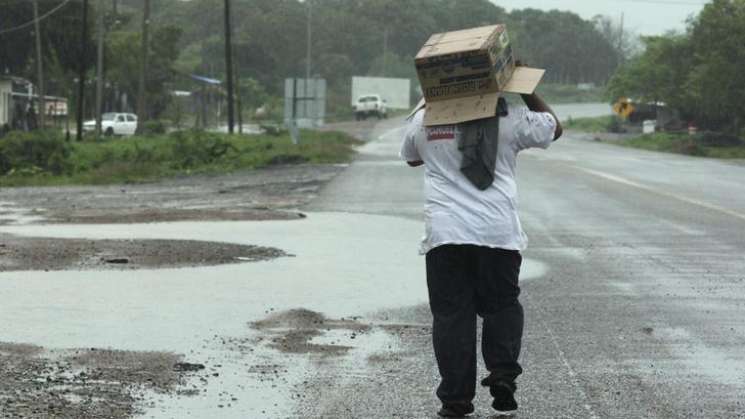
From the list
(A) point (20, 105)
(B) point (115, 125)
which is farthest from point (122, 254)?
(A) point (20, 105)

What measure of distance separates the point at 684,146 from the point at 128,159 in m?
25.8

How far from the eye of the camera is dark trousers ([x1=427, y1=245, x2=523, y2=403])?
21.4 ft

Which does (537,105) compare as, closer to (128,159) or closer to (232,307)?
(232,307)

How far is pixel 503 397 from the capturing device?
6.46 m

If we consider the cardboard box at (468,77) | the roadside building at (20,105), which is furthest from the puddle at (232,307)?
the roadside building at (20,105)

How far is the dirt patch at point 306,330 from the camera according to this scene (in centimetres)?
853

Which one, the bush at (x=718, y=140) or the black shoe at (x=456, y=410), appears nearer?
the black shoe at (x=456, y=410)

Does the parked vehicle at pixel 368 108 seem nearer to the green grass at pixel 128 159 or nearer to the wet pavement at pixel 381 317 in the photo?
the green grass at pixel 128 159

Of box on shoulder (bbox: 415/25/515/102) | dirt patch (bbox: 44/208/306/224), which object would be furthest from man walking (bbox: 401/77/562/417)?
dirt patch (bbox: 44/208/306/224)

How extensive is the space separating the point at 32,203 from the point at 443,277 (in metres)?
17.3

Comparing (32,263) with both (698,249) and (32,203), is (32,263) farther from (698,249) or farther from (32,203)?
(32,203)

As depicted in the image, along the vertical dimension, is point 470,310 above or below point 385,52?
below

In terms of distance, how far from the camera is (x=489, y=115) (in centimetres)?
648

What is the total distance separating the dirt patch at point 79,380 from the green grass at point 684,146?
43642mm
